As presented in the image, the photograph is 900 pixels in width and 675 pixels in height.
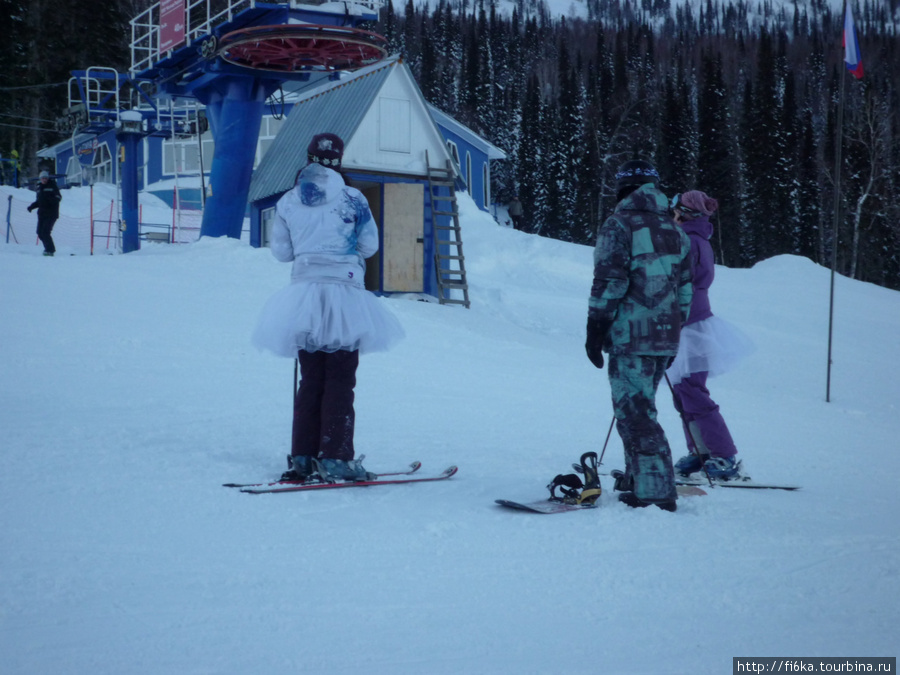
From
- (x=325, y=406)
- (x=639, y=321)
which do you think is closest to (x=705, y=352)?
(x=639, y=321)

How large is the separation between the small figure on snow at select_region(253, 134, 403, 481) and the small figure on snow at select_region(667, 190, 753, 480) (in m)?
1.80

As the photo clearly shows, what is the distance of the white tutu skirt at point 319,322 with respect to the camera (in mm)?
4301

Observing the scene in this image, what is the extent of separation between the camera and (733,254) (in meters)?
47.2

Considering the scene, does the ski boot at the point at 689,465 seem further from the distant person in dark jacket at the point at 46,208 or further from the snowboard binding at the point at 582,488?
the distant person in dark jacket at the point at 46,208

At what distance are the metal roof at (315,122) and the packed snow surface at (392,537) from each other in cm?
707

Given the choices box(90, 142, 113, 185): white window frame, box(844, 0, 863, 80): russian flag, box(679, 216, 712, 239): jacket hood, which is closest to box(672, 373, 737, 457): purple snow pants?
box(679, 216, 712, 239): jacket hood

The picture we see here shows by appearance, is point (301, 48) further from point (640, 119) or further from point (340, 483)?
point (640, 119)

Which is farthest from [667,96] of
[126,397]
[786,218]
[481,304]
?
[126,397]

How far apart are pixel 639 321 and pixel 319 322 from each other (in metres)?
1.59

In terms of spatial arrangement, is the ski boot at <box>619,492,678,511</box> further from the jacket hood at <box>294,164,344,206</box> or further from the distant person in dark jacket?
the distant person in dark jacket

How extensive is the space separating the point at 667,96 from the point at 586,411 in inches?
1923

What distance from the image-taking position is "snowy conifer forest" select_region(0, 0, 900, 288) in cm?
3772

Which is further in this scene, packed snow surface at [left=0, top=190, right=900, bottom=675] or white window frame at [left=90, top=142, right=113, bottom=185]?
white window frame at [left=90, top=142, right=113, bottom=185]

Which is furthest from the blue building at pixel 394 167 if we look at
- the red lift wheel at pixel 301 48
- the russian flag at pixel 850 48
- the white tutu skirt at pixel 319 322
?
the white tutu skirt at pixel 319 322
